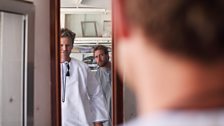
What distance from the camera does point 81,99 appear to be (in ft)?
5.36

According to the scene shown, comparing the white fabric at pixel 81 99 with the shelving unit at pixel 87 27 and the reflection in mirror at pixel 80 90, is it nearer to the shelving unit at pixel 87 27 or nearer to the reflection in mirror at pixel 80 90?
the reflection in mirror at pixel 80 90

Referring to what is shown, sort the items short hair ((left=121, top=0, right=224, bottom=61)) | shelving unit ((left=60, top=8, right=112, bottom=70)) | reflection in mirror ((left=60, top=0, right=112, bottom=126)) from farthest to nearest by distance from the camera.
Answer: shelving unit ((left=60, top=8, right=112, bottom=70)), reflection in mirror ((left=60, top=0, right=112, bottom=126)), short hair ((left=121, top=0, right=224, bottom=61))

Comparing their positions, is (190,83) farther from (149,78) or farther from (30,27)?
(30,27)

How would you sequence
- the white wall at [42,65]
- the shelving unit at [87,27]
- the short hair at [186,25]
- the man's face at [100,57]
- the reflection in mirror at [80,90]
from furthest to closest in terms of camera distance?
1. the shelving unit at [87,27]
2. the man's face at [100,57]
3. the reflection in mirror at [80,90]
4. the white wall at [42,65]
5. the short hair at [186,25]

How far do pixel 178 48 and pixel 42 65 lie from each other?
835 millimetres

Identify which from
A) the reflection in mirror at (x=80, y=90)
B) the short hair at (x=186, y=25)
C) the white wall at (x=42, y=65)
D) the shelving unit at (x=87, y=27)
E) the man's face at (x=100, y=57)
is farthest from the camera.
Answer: the shelving unit at (x=87, y=27)

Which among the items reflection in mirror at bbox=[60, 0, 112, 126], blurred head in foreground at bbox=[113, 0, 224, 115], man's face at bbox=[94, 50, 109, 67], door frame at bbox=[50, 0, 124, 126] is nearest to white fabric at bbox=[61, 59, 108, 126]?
reflection in mirror at bbox=[60, 0, 112, 126]

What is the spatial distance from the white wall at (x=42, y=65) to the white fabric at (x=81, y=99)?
34cm

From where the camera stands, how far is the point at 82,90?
1.66 metres

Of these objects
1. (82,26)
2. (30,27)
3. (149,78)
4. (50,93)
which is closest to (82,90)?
(50,93)

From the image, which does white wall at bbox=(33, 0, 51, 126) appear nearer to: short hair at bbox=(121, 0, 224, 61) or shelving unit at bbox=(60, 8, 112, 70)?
short hair at bbox=(121, 0, 224, 61)

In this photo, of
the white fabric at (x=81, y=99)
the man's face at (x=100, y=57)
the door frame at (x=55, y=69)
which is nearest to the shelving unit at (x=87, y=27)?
the man's face at (x=100, y=57)

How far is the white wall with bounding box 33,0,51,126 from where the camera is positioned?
1137mm

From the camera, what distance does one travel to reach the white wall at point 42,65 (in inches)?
44.8
